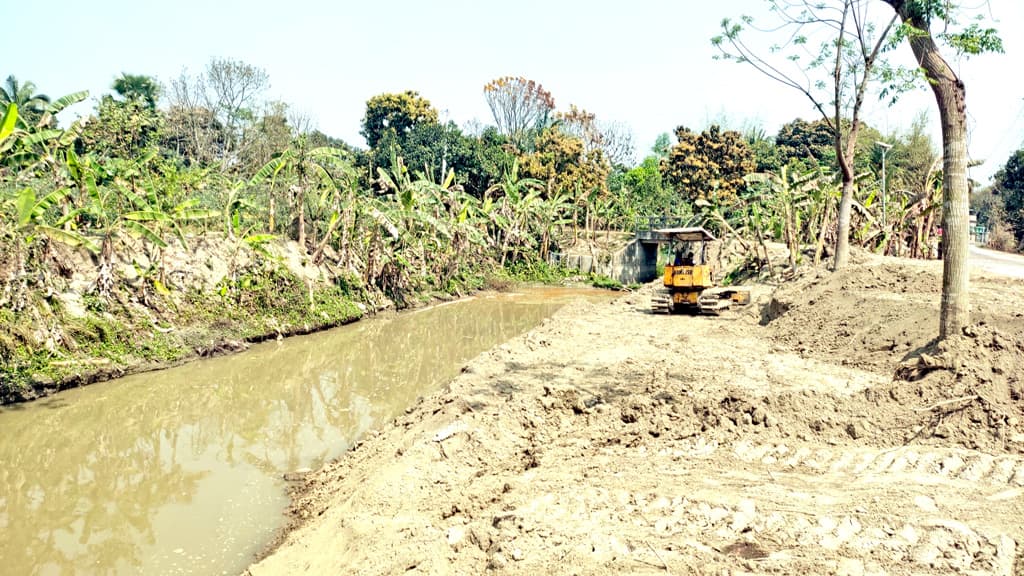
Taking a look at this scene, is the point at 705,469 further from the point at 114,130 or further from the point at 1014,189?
the point at 1014,189

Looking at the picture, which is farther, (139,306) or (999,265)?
(999,265)

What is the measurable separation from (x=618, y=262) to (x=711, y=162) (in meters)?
9.03

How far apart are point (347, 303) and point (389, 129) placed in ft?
92.8

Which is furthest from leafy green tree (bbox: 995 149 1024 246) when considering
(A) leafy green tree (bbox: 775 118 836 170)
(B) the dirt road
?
(A) leafy green tree (bbox: 775 118 836 170)

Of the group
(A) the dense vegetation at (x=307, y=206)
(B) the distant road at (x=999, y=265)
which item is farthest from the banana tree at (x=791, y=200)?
(B) the distant road at (x=999, y=265)

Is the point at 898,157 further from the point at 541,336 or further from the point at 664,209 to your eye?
the point at 541,336

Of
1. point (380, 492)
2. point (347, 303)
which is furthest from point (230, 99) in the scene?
point (380, 492)

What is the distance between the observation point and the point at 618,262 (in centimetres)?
3641

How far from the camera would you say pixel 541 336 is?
570 inches

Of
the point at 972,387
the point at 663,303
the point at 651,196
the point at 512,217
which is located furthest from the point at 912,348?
the point at 651,196

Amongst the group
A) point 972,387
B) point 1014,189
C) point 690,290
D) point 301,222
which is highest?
point 1014,189

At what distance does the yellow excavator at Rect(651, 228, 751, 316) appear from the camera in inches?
690

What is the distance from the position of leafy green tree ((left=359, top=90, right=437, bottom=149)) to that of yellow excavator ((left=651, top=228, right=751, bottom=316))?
31633 millimetres

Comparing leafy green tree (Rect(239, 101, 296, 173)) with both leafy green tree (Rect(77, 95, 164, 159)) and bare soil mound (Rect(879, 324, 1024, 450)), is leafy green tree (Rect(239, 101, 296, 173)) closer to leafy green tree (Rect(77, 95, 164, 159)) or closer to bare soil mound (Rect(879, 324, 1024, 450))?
leafy green tree (Rect(77, 95, 164, 159))
